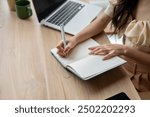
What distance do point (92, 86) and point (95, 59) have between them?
0.12m

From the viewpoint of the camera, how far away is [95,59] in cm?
103

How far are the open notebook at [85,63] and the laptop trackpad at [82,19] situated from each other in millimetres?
179

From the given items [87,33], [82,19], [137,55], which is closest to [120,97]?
[137,55]

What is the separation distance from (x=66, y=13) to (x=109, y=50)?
43 cm

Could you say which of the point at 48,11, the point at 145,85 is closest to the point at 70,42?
the point at 48,11

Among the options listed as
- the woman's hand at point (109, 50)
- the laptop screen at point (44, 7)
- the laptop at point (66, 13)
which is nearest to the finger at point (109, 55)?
the woman's hand at point (109, 50)

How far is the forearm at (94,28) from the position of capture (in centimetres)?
117

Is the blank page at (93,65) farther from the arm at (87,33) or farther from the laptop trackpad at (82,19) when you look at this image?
the laptop trackpad at (82,19)

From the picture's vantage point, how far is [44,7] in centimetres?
131

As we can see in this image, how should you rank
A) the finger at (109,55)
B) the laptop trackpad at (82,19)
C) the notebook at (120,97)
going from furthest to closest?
the laptop trackpad at (82,19), the finger at (109,55), the notebook at (120,97)

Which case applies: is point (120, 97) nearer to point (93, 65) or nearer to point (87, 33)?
point (93, 65)

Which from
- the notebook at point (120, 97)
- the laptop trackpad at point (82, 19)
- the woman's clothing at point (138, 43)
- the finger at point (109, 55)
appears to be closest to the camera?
the notebook at point (120, 97)

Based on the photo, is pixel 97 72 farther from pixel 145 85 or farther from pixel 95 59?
pixel 145 85

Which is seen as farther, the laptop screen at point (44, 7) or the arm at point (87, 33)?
the laptop screen at point (44, 7)
